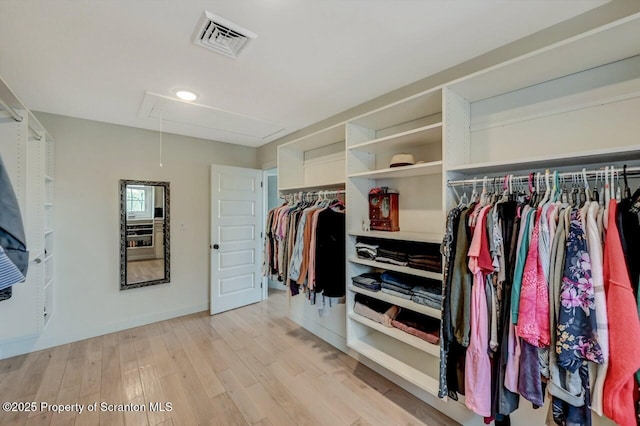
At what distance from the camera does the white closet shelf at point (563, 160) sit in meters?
1.08

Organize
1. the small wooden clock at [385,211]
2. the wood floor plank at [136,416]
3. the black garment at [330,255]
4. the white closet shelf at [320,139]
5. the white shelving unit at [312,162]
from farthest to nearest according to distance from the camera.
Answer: the white shelving unit at [312,162] → the white closet shelf at [320,139] → the black garment at [330,255] → the small wooden clock at [385,211] → the wood floor plank at [136,416]

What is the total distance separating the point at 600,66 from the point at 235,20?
1.88 m

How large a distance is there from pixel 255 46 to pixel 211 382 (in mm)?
2497

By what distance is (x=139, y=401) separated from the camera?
195 cm

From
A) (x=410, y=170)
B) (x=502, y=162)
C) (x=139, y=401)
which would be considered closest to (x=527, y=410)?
(x=502, y=162)

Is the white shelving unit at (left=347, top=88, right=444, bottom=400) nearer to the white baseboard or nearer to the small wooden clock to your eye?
the small wooden clock

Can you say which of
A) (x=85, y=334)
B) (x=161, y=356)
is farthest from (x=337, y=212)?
(x=85, y=334)

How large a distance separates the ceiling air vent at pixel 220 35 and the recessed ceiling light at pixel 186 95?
75 centimetres

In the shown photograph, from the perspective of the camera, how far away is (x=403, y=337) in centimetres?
184

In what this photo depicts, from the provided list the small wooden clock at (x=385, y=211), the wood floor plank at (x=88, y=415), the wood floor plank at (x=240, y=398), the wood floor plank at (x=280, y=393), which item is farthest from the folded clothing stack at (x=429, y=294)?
the wood floor plank at (x=88, y=415)

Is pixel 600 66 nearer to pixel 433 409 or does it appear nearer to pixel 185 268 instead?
pixel 433 409

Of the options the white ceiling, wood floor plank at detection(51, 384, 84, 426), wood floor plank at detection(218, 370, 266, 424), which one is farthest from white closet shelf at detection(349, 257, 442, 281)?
wood floor plank at detection(51, 384, 84, 426)

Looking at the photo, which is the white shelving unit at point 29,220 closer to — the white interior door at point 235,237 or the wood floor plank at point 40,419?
the wood floor plank at point 40,419

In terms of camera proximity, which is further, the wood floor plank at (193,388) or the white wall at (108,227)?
the white wall at (108,227)
